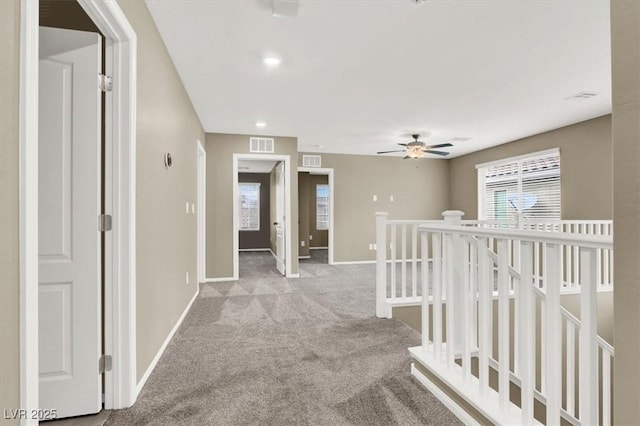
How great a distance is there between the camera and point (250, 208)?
998 centimetres

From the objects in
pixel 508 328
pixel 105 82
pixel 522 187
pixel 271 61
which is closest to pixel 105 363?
pixel 105 82

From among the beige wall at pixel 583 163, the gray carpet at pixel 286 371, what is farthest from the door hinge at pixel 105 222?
the beige wall at pixel 583 163

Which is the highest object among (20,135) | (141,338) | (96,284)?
(20,135)

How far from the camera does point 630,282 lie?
759mm

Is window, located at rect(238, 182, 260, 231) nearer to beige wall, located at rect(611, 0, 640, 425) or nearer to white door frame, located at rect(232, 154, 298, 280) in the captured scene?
white door frame, located at rect(232, 154, 298, 280)

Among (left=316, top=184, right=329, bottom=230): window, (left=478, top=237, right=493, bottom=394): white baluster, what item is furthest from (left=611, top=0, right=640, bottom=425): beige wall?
(left=316, top=184, right=329, bottom=230): window

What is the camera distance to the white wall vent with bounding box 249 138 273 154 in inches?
217

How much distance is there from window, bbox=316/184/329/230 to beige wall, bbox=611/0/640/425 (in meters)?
9.01

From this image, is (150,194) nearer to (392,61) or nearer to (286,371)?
(286,371)

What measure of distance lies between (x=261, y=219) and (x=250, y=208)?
48 centimetres

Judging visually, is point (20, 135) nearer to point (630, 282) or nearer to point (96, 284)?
point (96, 284)

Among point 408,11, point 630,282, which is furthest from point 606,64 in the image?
point 630,282

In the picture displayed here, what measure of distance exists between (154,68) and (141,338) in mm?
1871

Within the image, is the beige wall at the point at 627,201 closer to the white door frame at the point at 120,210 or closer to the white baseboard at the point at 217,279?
the white door frame at the point at 120,210
